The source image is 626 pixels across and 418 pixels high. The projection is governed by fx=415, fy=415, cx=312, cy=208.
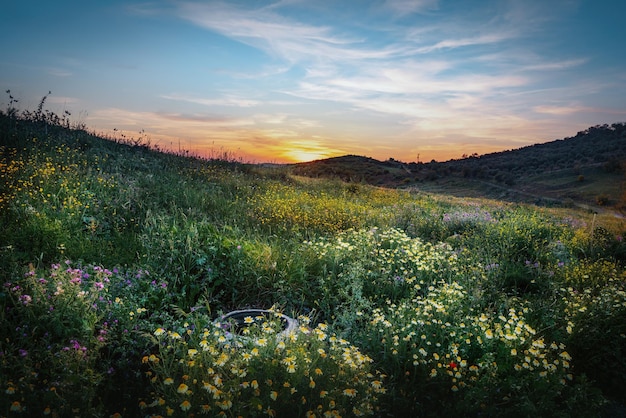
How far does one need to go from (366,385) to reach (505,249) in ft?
19.0

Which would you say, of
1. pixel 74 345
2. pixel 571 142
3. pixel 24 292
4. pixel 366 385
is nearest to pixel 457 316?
pixel 366 385

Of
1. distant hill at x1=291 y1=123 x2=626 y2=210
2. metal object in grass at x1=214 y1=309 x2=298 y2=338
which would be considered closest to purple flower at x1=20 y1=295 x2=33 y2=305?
metal object in grass at x1=214 y1=309 x2=298 y2=338

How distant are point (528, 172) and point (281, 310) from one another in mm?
29878

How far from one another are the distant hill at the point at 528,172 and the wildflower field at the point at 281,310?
11.6 meters

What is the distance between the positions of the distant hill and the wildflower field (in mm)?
11622

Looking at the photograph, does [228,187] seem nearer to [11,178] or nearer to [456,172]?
[11,178]

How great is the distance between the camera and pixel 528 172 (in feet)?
97.8

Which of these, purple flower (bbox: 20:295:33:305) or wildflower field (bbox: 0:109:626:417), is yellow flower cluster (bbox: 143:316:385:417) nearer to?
wildflower field (bbox: 0:109:626:417)

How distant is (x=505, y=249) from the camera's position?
7855 millimetres

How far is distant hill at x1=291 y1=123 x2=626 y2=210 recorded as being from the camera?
23.2 m

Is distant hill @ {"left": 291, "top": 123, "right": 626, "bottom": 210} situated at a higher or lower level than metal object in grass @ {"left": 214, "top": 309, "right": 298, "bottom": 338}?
higher

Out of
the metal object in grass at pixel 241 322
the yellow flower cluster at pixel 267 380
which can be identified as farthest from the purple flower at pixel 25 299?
the metal object in grass at pixel 241 322

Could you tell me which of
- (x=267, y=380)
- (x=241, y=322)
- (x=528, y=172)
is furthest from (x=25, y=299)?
(x=528, y=172)

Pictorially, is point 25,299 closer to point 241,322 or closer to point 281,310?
point 241,322
